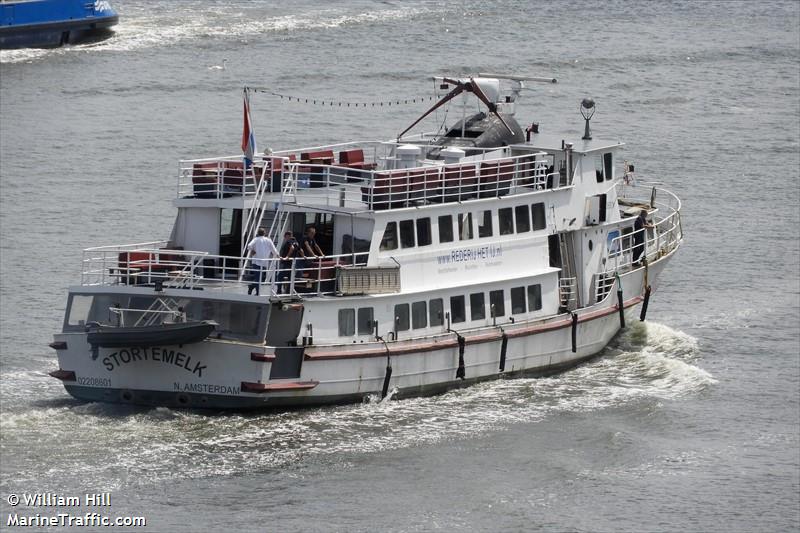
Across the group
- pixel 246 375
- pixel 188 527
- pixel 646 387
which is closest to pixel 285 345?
pixel 246 375

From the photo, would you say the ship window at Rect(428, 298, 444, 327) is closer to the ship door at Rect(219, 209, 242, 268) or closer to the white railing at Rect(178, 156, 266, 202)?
the ship door at Rect(219, 209, 242, 268)

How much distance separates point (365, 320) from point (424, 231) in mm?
2581

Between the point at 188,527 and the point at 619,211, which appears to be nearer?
the point at 188,527

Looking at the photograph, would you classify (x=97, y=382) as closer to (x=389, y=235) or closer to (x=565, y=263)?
(x=389, y=235)

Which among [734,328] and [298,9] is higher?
[298,9]

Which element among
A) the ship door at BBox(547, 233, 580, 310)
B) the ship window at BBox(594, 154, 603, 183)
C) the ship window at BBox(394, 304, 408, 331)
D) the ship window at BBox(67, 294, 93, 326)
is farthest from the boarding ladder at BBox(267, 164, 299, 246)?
the ship window at BBox(594, 154, 603, 183)

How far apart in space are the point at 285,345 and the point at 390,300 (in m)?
2.77

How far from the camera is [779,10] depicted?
87.1 meters

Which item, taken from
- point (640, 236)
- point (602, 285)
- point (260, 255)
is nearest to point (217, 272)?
point (260, 255)

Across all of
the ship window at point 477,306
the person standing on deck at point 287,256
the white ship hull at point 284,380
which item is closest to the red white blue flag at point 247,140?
the person standing on deck at point 287,256

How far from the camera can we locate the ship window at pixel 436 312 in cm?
3700

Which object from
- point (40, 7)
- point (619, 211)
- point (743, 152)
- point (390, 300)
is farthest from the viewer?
point (40, 7)

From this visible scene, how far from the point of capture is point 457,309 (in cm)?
3747

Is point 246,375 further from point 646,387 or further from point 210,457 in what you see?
point 646,387
